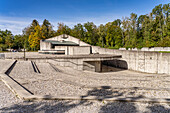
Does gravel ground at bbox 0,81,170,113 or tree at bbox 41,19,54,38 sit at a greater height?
tree at bbox 41,19,54,38

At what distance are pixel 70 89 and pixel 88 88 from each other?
3.60 feet

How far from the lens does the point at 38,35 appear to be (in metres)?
46.1

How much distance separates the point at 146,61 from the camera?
1945 cm

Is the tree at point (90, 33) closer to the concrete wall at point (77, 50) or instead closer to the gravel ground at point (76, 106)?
the concrete wall at point (77, 50)

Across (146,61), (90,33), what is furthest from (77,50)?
(90,33)

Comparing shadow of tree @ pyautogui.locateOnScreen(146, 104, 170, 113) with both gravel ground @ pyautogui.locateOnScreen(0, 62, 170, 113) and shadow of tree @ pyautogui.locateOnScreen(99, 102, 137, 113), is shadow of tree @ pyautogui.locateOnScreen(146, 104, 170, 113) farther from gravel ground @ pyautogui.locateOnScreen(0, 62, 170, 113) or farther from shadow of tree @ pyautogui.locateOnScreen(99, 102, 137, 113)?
shadow of tree @ pyautogui.locateOnScreen(99, 102, 137, 113)

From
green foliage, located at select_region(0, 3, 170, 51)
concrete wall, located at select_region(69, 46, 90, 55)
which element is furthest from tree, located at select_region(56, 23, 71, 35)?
concrete wall, located at select_region(69, 46, 90, 55)

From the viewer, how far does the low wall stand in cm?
1745

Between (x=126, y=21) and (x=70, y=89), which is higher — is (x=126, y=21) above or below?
above

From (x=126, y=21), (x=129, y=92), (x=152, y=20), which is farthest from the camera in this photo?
(x=126, y=21)

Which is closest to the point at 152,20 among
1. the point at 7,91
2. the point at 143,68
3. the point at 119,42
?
the point at 119,42

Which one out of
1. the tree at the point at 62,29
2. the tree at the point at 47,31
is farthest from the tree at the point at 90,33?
the tree at the point at 47,31

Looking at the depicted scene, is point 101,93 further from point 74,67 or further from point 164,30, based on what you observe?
point 164,30

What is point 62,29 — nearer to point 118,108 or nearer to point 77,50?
point 77,50
